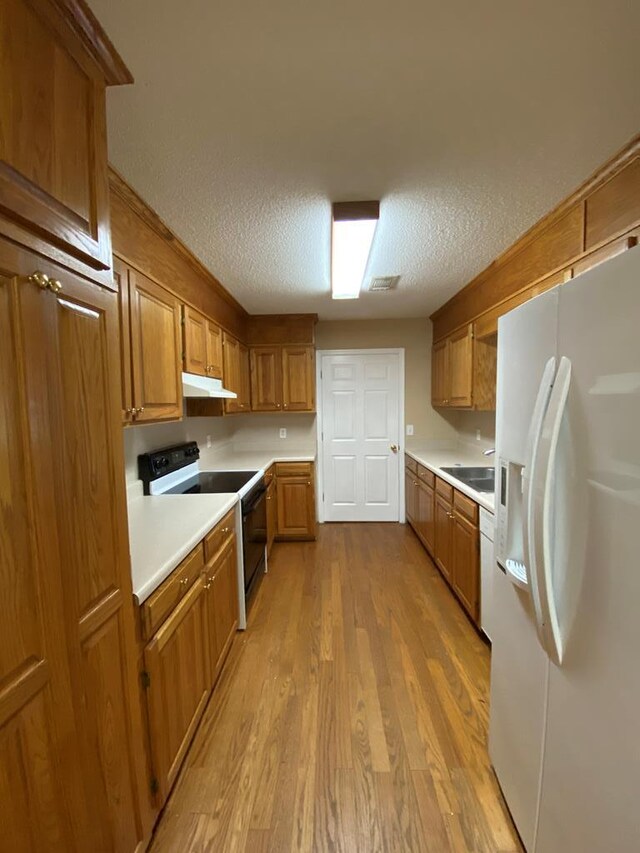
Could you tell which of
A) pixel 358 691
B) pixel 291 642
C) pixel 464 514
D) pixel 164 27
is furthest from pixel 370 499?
pixel 164 27

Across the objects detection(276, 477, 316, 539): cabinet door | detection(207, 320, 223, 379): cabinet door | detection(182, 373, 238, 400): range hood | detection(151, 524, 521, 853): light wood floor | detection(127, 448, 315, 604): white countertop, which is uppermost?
detection(207, 320, 223, 379): cabinet door

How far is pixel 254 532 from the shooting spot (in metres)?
2.74

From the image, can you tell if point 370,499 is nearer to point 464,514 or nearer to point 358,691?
point 464,514

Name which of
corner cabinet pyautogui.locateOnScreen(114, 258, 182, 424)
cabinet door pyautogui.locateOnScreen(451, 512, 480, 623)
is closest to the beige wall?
cabinet door pyautogui.locateOnScreen(451, 512, 480, 623)

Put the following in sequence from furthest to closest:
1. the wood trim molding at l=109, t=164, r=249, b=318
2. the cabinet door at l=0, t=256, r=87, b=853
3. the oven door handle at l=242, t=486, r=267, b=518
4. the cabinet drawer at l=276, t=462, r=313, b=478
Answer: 1. the cabinet drawer at l=276, t=462, r=313, b=478
2. the oven door handle at l=242, t=486, r=267, b=518
3. the wood trim molding at l=109, t=164, r=249, b=318
4. the cabinet door at l=0, t=256, r=87, b=853

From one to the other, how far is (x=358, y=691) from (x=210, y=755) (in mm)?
734

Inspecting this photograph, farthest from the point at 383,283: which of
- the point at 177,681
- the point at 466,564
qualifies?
the point at 177,681

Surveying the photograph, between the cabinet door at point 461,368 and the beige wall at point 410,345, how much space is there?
0.77 meters

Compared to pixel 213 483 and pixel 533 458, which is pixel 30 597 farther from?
pixel 213 483

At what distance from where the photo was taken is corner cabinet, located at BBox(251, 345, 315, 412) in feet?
13.2

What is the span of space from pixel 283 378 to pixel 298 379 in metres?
0.16

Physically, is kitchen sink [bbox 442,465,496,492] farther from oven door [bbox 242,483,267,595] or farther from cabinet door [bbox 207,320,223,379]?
cabinet door [bbox 207,320,223,379]

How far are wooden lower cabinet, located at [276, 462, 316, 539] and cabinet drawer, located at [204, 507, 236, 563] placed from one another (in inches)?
62.7

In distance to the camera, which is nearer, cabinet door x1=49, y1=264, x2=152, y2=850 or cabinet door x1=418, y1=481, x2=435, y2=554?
cabinet door x1=49, y1=264, x2=152, y2=850
